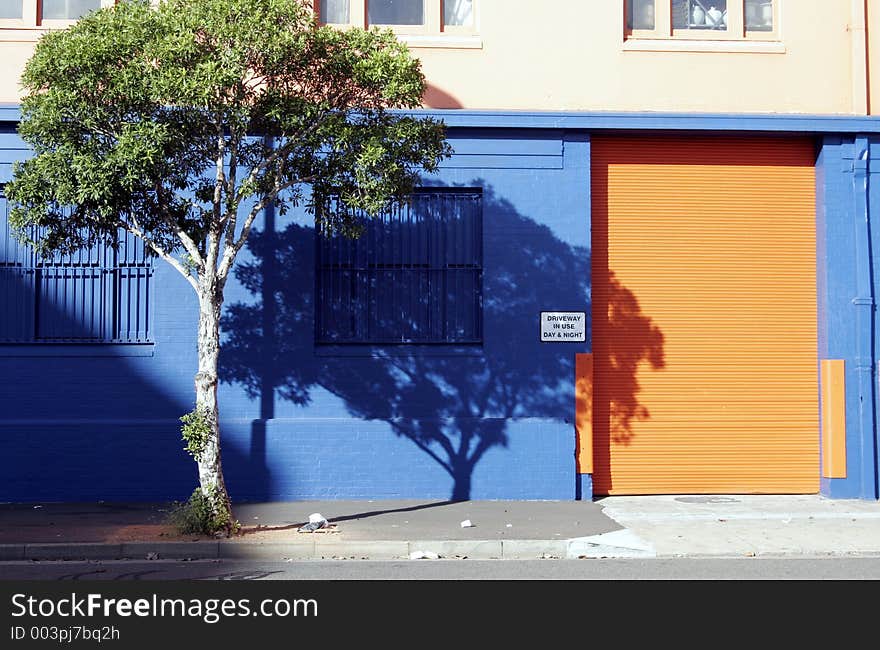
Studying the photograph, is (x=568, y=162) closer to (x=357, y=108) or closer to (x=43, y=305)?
(x=357, y=108)

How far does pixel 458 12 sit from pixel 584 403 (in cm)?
594

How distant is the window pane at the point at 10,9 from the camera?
1410 centimetres

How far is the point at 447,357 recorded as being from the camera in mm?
13969

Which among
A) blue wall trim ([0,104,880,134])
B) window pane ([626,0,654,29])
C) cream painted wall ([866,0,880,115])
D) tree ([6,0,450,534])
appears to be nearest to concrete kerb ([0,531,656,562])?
A: tree ([6,0,450,534])

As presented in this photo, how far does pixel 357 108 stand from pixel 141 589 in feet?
19.1

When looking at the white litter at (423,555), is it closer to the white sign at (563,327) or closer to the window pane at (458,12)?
the white sign at (563,327)

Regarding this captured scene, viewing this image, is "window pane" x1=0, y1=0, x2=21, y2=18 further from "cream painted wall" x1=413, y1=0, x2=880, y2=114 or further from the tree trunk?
the tree trunk

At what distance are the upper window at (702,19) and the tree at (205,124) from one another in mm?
4761

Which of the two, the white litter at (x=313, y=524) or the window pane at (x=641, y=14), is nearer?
the white litter at (x=313, y=524)

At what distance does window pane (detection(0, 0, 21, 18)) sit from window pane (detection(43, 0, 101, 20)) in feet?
1.17

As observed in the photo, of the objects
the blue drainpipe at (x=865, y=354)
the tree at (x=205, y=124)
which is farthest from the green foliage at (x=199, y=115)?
the blue drainpipe at (x=865, y=354)

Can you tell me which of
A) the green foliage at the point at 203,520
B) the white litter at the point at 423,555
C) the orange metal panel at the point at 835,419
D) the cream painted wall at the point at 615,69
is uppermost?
the cream painted wall at the point at 615,69

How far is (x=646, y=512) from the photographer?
12.9 m

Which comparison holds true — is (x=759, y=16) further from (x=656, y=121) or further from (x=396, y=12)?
(x=396, y=12)
